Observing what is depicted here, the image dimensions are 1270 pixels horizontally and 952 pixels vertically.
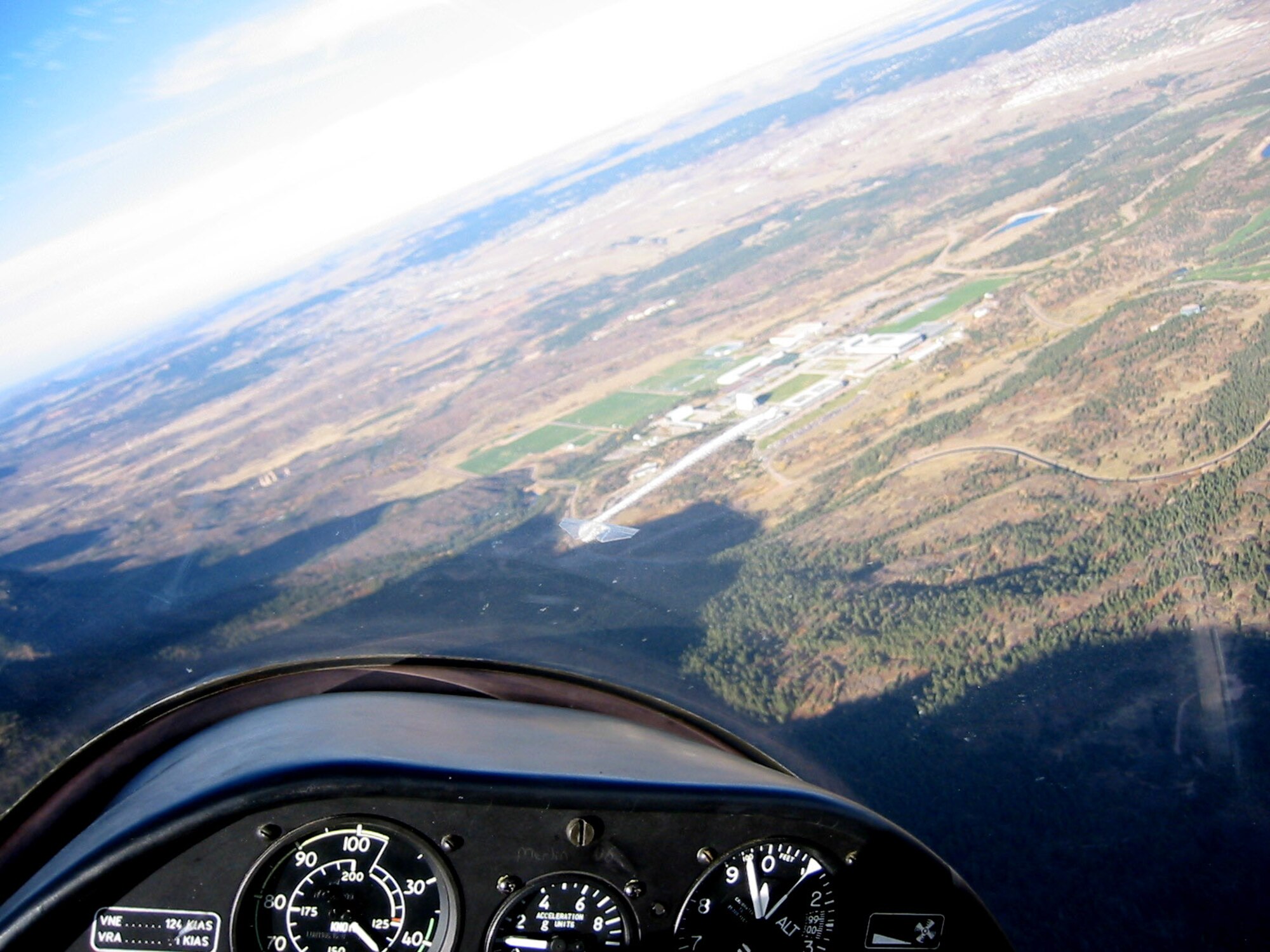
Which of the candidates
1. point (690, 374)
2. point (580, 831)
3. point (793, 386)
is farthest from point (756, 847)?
point (690, 374)

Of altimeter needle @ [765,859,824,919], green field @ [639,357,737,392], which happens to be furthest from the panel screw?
green field @ [639,357,737,392]

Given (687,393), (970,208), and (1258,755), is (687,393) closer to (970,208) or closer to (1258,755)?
→ (970,208)

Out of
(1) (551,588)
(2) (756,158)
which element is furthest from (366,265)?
(1) (551,588)

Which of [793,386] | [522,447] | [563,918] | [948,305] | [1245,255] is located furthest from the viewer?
[522,447]

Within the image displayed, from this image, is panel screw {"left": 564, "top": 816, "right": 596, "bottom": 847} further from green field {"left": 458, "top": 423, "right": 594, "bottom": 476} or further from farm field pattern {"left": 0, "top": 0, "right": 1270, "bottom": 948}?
green field {"left": 458, "top": 423, "right": 594, "bottom": 476}

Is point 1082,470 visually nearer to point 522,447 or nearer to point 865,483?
point 865,483

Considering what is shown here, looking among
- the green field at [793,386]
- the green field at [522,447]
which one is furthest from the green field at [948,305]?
the green field at [522,447]
